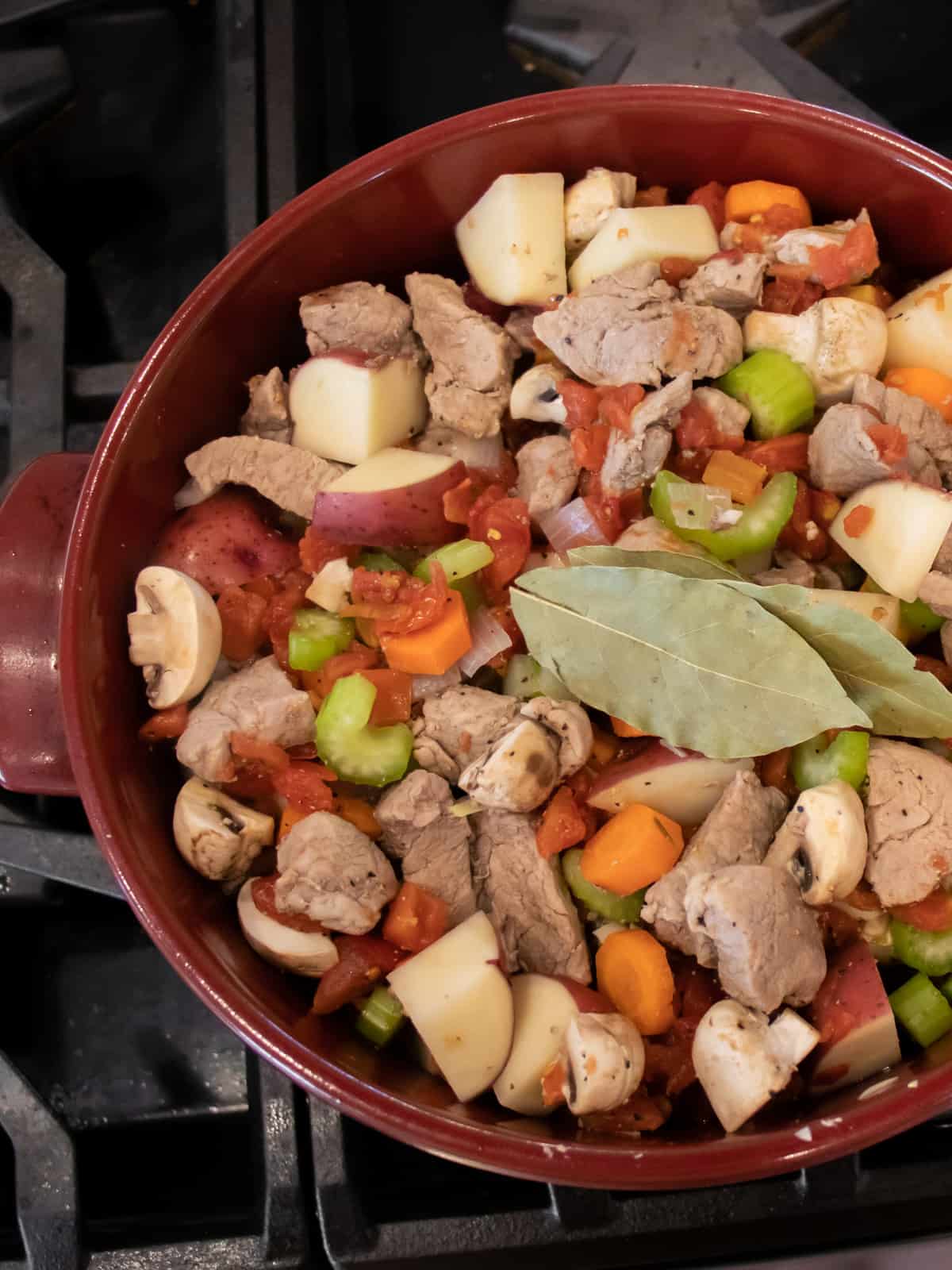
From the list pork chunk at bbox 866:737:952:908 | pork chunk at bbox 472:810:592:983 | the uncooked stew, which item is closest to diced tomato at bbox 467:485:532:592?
the uncooked stew

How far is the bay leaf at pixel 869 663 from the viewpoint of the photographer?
1234 millimetres

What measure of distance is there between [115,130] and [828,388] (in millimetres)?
1568

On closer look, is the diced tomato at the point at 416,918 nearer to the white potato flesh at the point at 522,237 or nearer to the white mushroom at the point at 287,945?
the white mushroom at the point at 287,945

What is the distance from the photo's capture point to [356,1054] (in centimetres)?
127

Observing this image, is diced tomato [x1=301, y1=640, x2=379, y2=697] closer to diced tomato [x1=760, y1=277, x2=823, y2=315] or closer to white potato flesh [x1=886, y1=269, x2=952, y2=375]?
diced tomato [x1=760, y1=277, x2=823, y2=315]

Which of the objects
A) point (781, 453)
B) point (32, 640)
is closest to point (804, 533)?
point (781, 453)

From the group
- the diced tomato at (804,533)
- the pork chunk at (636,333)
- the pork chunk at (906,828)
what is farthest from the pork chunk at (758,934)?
the pork chunk at (636,333)

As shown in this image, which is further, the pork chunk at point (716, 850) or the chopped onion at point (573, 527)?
the chopped onion at point (573, 527)

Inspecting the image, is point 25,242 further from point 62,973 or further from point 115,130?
point 62,973

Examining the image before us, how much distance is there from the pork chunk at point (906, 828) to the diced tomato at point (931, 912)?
22 mm

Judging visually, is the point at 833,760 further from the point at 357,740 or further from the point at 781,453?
the point at 357,740

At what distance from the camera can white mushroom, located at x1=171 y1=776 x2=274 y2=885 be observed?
131 cm

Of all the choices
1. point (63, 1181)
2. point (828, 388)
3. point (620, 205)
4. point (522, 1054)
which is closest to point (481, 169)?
point (620, 205)

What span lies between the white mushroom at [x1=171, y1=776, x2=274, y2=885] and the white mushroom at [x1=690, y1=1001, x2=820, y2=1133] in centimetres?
62
